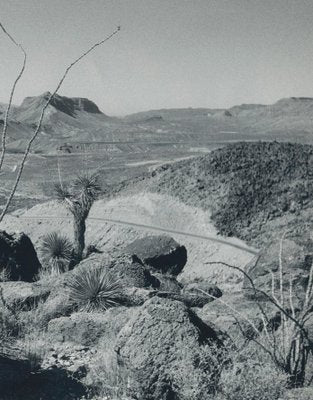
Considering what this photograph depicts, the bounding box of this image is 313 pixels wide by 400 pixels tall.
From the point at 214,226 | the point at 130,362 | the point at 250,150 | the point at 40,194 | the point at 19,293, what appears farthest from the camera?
the point at 40,194

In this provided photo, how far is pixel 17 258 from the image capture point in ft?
53.4

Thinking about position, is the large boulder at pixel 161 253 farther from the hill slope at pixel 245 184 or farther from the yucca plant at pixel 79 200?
the hill slope at pixel 245 184

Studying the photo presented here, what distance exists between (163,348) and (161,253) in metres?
17.1

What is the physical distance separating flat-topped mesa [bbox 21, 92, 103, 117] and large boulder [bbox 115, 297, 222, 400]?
13438 cm

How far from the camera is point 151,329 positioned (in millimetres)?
6418

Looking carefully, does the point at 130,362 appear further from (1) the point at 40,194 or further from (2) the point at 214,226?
(1) the point at 40,194

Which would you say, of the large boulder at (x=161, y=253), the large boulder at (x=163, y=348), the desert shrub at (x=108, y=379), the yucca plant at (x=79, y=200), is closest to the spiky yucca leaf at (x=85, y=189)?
the yucca plant at (x=79, y=200)

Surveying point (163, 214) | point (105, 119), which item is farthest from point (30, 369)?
point (105, 119)

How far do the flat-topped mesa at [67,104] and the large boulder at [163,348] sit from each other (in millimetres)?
134378

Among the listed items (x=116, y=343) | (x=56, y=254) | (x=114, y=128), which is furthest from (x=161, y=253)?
(x=114, y=128)

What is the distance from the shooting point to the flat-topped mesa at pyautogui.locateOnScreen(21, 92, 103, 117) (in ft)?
476

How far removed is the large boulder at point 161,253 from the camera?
74.6 feet

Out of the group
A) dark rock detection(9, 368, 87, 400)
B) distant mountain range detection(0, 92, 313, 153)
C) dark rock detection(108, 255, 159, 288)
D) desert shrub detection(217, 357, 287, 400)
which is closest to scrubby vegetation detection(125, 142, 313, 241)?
dark rock detection(108, 255, 159, 288)

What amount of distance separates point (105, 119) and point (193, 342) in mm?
166756
